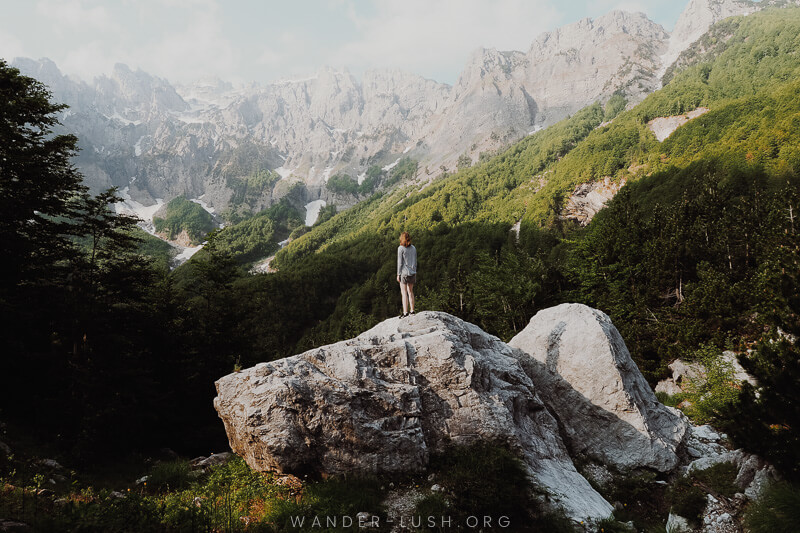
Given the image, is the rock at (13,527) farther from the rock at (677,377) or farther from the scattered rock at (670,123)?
the scattered rock at (670,123)

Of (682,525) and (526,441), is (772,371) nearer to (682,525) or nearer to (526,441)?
(682,525)

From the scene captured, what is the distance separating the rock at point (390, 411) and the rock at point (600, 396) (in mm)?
1737

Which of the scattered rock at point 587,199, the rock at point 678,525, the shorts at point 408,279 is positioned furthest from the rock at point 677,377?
the scattered rock at point 587,199

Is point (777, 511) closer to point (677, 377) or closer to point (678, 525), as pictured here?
point (678, 525)

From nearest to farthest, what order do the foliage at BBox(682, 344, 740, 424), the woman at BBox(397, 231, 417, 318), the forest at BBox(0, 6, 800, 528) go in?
the forest at BBox(0, 6, 800, 528) < the woman at BBox(397, 231, 417, 318) < the foliage at BBox(682, 344, 740, 424)

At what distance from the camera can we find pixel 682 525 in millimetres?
9016

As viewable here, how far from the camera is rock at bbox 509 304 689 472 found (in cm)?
1250

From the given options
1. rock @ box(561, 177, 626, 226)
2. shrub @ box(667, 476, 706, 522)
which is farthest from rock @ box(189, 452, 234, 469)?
rock @ box(561, 177, 626, 226)

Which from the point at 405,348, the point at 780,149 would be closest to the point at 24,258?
the point at 405,348

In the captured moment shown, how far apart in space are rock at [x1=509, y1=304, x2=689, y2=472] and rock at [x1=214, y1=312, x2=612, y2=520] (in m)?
1.74

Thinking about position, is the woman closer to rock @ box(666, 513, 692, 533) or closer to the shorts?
the shorts

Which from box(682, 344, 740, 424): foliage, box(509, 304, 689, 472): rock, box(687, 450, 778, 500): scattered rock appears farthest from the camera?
box(682, 344, 740, 424): foliage

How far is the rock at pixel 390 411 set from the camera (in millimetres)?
8898

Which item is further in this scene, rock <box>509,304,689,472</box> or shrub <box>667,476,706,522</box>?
rock <box>509,304,689,472</box>
